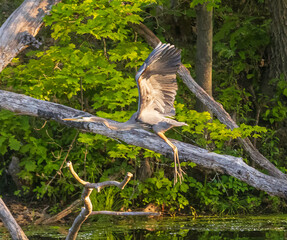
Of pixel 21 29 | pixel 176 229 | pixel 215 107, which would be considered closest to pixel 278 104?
pixel 215 107

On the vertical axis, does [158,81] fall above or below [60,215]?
above

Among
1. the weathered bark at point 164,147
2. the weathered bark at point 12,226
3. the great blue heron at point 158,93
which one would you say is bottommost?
the weathered bark at point 12,226

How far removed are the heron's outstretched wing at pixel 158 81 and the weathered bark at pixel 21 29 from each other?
2.91m

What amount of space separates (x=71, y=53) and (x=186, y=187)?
2718 mm

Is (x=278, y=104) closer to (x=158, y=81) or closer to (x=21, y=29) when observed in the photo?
(x=21, y=29)

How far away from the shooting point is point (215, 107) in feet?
25.3

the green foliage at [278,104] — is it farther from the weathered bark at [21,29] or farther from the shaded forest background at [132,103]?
the weathered bark at [21,29]

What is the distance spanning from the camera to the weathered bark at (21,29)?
736cm

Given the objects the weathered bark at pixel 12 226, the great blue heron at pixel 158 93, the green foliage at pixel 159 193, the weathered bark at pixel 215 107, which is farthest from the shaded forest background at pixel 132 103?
the weathered bark at pixel 12 226

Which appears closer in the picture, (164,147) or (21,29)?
(164,147)

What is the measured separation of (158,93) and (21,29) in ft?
10.2

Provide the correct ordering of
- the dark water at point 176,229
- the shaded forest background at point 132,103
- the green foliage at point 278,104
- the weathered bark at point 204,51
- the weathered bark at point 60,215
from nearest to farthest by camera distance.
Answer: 1. the dark water at point 176,229
2. the shaded forest background at point 132,103
3. the weathered bark at point 60,215
4. the weathered bark at point 204,51
5. the green foliage at point 278,104

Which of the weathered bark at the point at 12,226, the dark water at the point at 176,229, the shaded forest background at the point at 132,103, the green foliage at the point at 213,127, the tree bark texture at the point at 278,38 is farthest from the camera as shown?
the tree bark texture at the point at 278,38

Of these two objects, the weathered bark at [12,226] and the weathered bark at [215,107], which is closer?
the weathered bark at [12,226]
